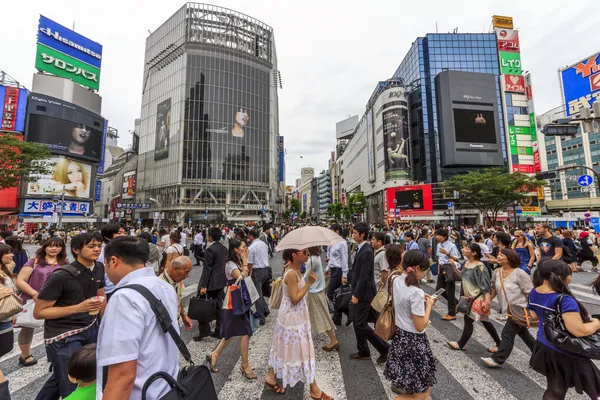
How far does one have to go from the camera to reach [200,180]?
171ft

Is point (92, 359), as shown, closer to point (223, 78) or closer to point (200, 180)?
point (200, 180)

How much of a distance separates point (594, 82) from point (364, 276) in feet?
88.8

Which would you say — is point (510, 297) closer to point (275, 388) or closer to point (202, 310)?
point (275, 388)

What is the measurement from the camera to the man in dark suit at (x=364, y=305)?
4082mm

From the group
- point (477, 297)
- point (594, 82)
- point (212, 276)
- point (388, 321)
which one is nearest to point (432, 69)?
point (594, 82)

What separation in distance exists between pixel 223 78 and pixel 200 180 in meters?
21.0

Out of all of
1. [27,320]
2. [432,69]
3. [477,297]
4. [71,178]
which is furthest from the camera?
[432,69]

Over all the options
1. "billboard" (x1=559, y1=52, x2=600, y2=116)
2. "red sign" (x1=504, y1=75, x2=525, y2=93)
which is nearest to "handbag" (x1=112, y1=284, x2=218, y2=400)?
"billboard" (x1=559, y1=52, x2=600, y2=116)

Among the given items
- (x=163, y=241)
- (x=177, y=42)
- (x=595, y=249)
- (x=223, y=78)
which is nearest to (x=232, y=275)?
(x=163, y=241)

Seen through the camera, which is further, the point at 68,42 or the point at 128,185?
the point at 128,185

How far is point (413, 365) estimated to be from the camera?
279cm

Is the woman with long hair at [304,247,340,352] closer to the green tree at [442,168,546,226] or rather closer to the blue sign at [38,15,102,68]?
the green tree at [442,168,546,226]

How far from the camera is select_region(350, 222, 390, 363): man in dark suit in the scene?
4.08 metres

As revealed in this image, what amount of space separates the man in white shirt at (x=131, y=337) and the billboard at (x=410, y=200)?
49101 millimetres
